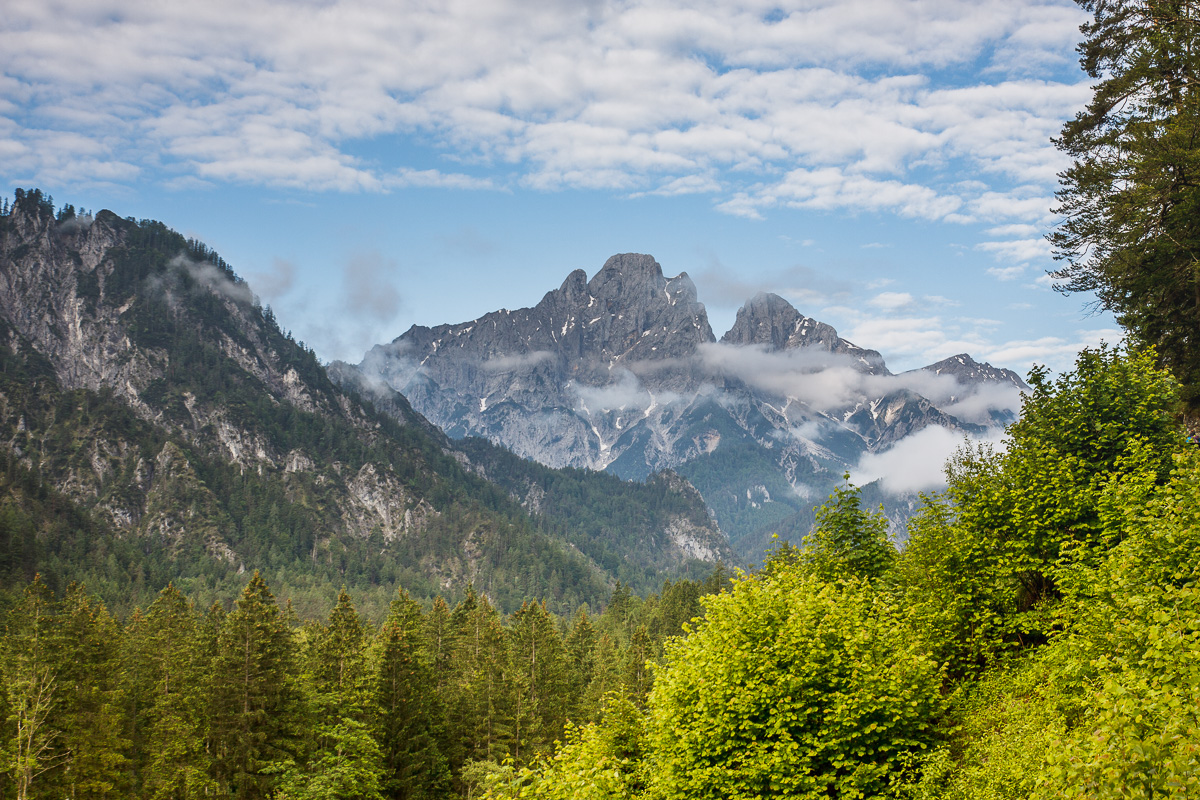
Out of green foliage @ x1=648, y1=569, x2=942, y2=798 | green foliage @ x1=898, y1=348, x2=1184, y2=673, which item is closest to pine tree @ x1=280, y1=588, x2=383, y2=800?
green foliage @ x1=648, y1=569, x2=942, y2=798

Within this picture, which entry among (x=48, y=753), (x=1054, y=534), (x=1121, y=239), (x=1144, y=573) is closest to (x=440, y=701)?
(x=48, y=753)

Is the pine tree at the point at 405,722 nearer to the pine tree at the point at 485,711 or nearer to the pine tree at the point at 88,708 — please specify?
the pine tree at the point at 485,711

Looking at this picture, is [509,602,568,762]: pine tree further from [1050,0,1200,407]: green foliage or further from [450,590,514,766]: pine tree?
[1050,0,1200,407]: green foliage

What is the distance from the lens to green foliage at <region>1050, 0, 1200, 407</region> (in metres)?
40.3

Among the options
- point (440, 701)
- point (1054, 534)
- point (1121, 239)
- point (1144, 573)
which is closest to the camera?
point (1144, 573)

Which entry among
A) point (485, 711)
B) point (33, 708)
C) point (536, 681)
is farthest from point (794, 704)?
point (536, 681)

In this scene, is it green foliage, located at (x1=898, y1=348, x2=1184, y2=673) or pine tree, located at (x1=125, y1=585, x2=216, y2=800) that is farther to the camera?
pine tree, located at (x1=125, y1=585, x2=216, y2=800)

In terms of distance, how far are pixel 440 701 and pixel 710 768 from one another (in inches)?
1915

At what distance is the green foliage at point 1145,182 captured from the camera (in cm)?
4031

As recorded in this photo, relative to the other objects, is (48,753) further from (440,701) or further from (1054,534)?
(1054,534)

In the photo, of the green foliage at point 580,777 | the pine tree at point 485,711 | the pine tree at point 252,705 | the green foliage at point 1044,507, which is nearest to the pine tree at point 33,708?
the pine tree at point 252,705

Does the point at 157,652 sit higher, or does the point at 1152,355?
the point at 1152,355

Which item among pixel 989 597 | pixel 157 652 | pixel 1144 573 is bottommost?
pixel 157 652

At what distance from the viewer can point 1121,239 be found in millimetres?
44375
